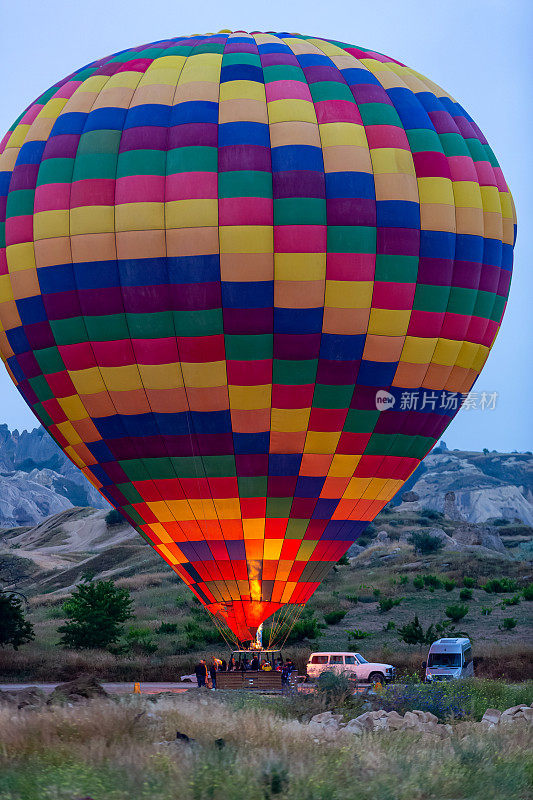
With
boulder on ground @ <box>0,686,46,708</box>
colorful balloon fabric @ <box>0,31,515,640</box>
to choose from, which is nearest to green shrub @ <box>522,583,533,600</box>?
colorful balloon fabric @ <box>0,31,515,640</box>

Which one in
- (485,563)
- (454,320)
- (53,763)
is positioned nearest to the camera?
(53,763)

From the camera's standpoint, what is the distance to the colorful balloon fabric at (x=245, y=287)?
20641 millimetres

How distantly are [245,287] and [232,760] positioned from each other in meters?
10.6

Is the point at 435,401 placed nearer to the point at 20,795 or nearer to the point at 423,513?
the point at 20,795

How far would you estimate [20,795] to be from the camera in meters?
10.5

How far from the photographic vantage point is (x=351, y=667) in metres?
27.7

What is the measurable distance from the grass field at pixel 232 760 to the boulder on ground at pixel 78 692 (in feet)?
5.18

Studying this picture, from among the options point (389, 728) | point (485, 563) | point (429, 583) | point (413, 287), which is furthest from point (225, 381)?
point (485, 563)

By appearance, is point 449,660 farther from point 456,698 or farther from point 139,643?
point 139,643

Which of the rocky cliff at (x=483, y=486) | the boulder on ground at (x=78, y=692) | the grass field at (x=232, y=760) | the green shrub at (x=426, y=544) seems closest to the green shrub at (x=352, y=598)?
the green shrub at (x=426, y=544)

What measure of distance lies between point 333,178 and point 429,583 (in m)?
32.3

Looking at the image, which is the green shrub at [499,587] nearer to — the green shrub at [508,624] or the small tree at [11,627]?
the green shrub at [508,624]

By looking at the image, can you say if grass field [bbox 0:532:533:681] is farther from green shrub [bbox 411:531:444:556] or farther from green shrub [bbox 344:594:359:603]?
green shrub [bbox 411:531:444:556]

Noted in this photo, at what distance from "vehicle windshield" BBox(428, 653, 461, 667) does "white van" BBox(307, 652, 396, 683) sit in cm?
113
